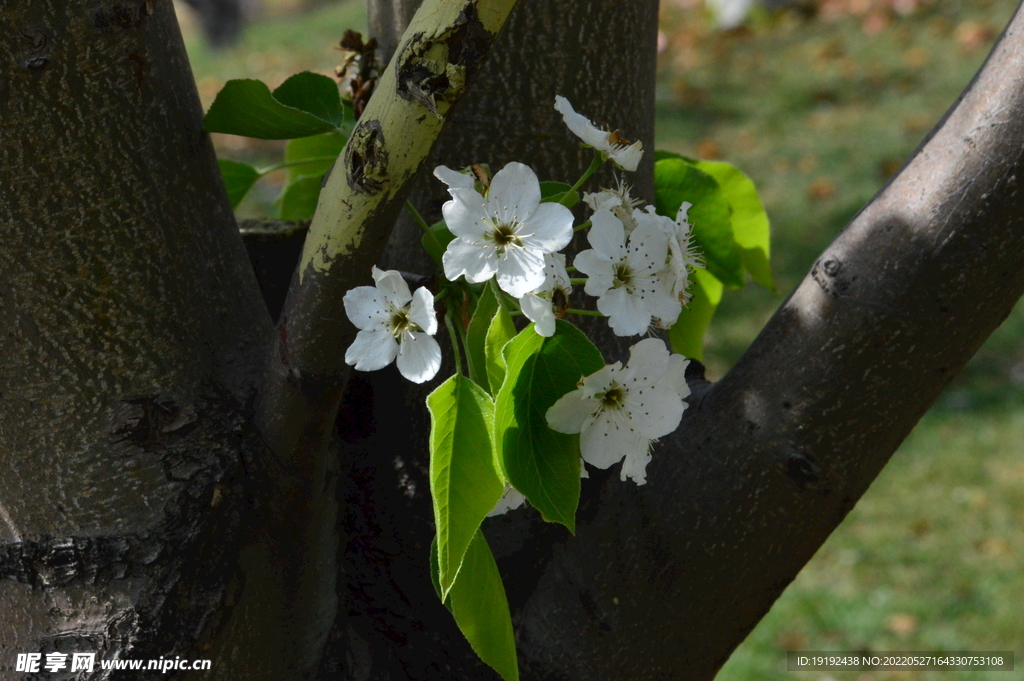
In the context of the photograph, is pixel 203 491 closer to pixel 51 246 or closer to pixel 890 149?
pixel 51 246

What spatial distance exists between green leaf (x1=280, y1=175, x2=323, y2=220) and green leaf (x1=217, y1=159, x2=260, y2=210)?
0.08 meters

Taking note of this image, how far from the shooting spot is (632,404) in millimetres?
764

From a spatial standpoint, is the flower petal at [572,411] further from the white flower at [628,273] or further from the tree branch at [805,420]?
the tree branch at [805,420]

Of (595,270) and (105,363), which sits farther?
(105,363)

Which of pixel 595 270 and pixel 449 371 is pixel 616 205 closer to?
pixel 595 270

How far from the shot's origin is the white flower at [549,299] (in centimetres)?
70

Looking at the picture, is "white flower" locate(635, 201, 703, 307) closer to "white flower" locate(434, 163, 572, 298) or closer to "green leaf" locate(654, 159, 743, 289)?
"white flower" locate(434, 163, 572, 298)

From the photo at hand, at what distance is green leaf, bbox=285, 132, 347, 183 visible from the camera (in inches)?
42.1

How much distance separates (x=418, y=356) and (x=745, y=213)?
1.90ft

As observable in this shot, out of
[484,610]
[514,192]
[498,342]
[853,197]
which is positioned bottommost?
[853,197]

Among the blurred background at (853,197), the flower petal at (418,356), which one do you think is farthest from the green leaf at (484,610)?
the blurred background at (853,197)

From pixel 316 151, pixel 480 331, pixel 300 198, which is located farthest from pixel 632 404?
pixel 300 198

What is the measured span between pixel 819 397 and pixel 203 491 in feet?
1.99

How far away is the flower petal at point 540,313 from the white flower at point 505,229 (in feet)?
0.05
